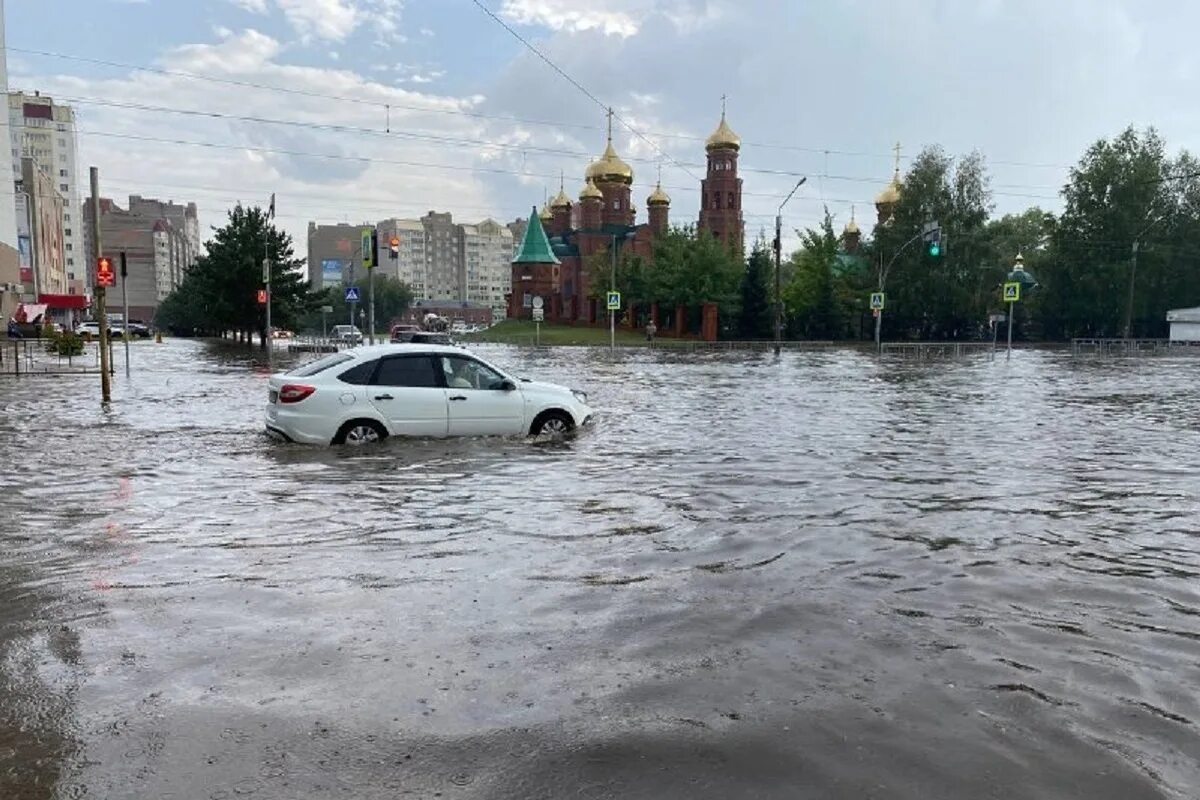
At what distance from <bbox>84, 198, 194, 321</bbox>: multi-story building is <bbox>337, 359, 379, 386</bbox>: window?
14935cm

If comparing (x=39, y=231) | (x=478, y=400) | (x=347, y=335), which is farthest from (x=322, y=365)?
(x=39, y=231)

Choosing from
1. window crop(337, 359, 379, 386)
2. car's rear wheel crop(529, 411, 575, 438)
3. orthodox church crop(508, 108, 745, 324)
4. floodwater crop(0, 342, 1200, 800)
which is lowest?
floodwater crop(0, 342, 1200, 800)

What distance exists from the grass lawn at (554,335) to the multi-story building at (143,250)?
83.7 meters

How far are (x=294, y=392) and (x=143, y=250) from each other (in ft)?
559

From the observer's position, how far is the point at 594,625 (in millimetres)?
5562

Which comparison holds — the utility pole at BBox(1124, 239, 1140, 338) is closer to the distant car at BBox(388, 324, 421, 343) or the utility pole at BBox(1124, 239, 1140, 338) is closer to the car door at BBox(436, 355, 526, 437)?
the distant car at BBox(388, 324, 421, 343)

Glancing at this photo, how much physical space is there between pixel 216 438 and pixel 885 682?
11.7 metres

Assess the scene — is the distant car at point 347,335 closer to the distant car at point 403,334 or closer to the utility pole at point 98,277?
the distant car at point 403,334

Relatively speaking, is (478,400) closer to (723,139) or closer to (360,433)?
(360,433)

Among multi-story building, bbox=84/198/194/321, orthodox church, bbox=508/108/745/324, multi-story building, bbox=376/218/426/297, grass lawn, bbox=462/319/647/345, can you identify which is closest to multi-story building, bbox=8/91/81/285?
multi-story building, bbox=84/198/194/321

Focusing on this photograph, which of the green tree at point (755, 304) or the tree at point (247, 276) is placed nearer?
the tree at point (247, 276)

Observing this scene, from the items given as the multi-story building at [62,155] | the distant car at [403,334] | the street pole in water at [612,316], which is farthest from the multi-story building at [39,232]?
the street pole in water at [612,316]

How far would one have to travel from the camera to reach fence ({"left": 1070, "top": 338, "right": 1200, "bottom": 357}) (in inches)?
2130

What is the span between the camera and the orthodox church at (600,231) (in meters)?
87.1
